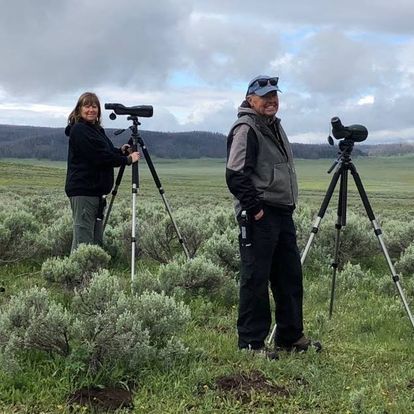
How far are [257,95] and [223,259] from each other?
362 centimetres

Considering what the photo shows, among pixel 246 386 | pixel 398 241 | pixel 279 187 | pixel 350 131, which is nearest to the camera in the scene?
pixel 246 386

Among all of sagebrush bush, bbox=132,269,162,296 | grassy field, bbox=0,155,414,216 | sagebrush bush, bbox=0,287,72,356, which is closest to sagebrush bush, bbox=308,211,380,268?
sagebrush bush, bbox=132,269,162,296

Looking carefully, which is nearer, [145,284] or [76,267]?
[145,284]

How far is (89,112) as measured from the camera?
22.8 ft

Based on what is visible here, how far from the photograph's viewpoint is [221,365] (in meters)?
4.73

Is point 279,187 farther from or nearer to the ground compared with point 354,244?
farther from the ground

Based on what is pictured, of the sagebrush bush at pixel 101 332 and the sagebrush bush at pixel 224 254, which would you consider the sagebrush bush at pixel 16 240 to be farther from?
the sagebrush bush at pixel 101 332

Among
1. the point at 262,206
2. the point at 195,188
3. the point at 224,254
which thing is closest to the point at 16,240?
the point at 224,254

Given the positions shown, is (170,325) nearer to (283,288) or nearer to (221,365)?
(221,365)

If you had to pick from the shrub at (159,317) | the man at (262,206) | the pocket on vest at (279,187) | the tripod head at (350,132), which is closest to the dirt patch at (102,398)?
the shrub at (159,317)

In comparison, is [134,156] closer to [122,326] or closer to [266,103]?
[266,103]

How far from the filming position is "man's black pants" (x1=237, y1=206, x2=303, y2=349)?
196 inches

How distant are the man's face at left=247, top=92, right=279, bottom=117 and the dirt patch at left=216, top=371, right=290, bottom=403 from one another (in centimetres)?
214

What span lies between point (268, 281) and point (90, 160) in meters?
2.94
